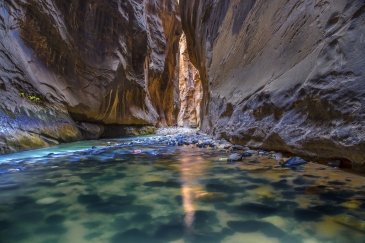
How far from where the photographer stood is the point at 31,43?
28.5 feet

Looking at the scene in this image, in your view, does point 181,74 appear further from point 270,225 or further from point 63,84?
point 270,225

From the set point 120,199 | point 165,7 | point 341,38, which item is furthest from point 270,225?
point 165,7

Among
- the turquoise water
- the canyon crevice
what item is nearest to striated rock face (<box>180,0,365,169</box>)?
the canyon crevice

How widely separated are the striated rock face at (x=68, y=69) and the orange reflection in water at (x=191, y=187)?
165 inches

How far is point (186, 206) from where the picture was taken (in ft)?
6.63

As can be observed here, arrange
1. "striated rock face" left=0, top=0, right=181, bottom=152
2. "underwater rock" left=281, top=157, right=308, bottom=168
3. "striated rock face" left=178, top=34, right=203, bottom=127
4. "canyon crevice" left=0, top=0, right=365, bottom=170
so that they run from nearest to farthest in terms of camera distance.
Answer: "canyon crevice" left=0, top=0, right=365, bottom=170 < "underwater rock" left=281, top=157, right=308, bottom=168 < "striated rock face" left=0, top=0, right=181, bottom=152 < "striated rock face" left=178, top=34, right=203, bottom=127

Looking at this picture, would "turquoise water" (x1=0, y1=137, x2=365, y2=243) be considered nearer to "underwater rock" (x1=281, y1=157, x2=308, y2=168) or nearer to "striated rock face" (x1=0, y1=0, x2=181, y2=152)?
"underwater rock" (x1=281, y1=157, x2=308, y2=168)

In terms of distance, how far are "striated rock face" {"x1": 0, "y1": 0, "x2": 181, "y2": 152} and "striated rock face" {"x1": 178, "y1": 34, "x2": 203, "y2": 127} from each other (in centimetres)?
2056

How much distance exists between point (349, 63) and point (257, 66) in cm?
265

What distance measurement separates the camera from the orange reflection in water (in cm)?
187

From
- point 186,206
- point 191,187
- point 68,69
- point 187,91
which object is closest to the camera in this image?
point 186,206

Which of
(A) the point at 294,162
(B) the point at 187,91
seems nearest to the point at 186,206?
(A) the point at 294,162

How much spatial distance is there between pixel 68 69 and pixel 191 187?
28.5ft

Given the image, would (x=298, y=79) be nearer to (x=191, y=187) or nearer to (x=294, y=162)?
(x=294, y=162)
